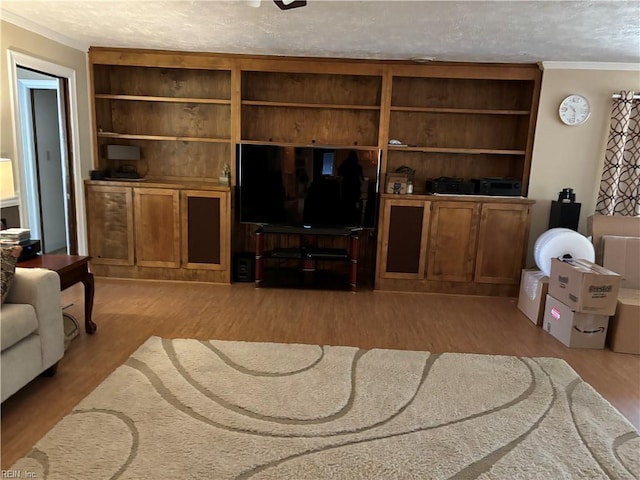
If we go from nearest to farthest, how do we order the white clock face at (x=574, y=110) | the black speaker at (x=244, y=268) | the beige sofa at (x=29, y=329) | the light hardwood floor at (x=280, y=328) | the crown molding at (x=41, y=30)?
the beige sofa at (x=29, y=329) → the light hardwood floor at (x=280, y=328) → the crown molding at (x=41, y=30) → the white clock face at (x=574, y=110) → the black speaker at (x=244, y=268)

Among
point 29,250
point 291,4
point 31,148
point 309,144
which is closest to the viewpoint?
point 291,4

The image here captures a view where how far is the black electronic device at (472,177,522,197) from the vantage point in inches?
182

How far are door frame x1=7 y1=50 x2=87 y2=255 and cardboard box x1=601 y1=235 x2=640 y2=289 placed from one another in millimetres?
4999

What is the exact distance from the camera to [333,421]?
236cm

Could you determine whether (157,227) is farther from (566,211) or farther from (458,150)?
(566,211)

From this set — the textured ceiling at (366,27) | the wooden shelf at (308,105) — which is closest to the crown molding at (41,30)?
the textured ceiling at (366,27)

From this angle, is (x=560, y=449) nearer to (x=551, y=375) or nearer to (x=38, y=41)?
(x=551, y=375)

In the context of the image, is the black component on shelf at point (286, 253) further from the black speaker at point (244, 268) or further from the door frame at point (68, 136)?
the door frame at point (68, 136)

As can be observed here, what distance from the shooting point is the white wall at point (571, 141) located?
4.45 m

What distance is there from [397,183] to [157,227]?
2542 millimetres

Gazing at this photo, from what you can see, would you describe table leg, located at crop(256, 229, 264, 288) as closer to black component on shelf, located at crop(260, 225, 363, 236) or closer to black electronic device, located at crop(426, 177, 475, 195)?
black component on shelf, located at crop(260, 225, 363, 236)

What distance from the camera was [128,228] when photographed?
4.71m

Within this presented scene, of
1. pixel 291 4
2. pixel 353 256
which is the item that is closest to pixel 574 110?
pixel 353 256

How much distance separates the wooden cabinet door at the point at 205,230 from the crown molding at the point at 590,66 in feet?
11.4
